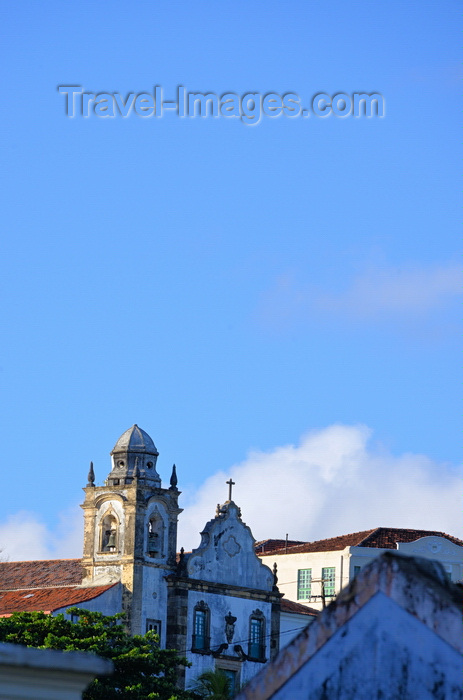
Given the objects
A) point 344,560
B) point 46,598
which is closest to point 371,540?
point 344,560

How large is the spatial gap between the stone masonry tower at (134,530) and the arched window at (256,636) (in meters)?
3.89

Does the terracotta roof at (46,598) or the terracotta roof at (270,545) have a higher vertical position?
the terracotta roof at (270,545)

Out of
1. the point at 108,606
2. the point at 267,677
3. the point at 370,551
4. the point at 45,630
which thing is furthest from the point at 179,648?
the point at 267,677

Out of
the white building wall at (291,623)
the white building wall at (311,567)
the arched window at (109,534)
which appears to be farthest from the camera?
the white building wall at (311,567)

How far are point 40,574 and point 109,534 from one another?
193 inches

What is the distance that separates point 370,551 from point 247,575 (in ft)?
39.1

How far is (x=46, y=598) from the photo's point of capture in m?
46.3

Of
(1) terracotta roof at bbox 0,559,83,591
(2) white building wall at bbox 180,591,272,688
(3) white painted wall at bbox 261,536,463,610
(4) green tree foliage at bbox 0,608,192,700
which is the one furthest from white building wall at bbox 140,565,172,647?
(3) white painted wall at bbox 261,536,463,610

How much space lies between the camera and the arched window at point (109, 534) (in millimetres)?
46969

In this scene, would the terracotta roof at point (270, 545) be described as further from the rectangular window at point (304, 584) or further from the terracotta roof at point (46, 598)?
the terracotta roof at point (46, 598)

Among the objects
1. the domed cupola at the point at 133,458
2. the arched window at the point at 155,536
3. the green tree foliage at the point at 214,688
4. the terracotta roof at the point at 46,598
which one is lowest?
the green tree foliage at the point at 214,688

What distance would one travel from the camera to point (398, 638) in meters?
9.63

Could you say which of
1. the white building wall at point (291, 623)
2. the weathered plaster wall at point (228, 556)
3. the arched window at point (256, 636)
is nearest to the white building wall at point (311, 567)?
the white building wall at point (291, 623)

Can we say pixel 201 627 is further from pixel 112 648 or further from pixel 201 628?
pixel 112 648
